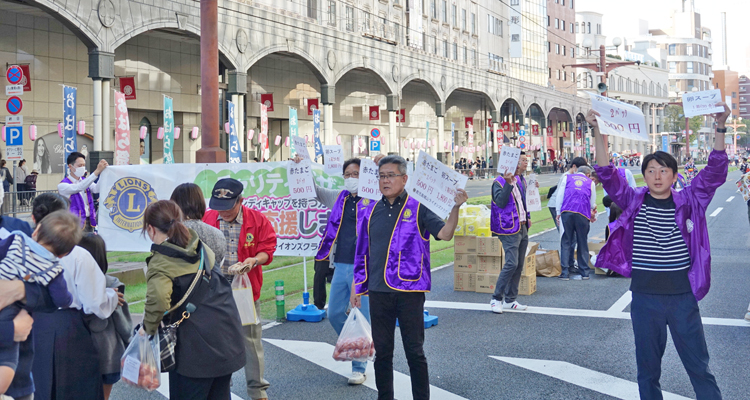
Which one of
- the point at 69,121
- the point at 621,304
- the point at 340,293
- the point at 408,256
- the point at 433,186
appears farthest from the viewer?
the point at 69,121

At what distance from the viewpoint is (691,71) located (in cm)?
13588

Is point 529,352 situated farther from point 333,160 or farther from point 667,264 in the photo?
point 333,160

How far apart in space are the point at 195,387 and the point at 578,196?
826cm

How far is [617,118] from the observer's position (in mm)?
5340

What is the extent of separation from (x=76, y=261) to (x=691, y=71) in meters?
149

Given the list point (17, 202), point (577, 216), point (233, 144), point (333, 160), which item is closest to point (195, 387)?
point (333, 160)

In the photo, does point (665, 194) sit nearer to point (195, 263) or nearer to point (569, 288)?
point (195, 263)

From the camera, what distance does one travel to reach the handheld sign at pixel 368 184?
18.9 feet

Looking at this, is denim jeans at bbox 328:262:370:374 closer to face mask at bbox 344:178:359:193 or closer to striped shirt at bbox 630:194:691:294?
face mask at bbox 344:178:359:193

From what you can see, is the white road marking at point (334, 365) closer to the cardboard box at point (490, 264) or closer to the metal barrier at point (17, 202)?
the cardboard box at point (490, 264)

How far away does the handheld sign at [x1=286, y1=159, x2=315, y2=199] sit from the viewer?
7602 millimetres

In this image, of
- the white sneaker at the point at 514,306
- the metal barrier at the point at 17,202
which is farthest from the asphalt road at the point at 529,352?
the metal barrier at the point at 17,202

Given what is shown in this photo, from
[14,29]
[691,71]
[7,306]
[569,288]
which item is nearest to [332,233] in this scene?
[7,306]

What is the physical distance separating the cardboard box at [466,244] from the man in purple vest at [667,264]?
17.2 ft
